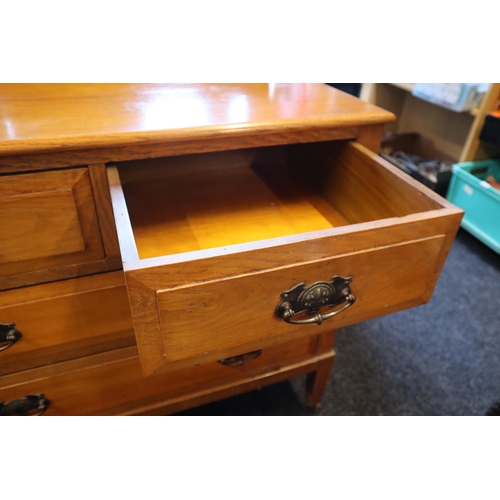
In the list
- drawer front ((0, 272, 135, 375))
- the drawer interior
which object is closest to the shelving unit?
the drawer interior

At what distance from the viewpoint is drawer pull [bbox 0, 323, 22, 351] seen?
0.55 metres

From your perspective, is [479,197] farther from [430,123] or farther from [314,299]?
[314,299]

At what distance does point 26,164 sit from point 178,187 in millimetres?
299

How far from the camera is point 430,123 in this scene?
1.68 meters

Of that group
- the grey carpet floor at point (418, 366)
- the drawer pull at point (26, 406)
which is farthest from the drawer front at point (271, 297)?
the grey carpet floor at point (418, 366)

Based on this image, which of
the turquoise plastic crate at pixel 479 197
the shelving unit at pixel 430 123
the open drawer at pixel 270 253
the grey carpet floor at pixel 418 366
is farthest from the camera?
the shelving unit at pixel 430 123

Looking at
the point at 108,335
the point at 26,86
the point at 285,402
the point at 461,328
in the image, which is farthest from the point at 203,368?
the point at 461,328

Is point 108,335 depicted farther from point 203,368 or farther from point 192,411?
point 192,411

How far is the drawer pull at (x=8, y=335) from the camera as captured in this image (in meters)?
0.55

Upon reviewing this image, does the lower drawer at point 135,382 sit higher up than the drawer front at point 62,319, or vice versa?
the drawer front at point 62,319

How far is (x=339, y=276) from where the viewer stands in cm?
47

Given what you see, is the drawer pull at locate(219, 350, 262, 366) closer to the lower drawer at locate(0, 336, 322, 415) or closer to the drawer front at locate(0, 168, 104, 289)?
the lower drawer at locate(0, 336, 322, 415)

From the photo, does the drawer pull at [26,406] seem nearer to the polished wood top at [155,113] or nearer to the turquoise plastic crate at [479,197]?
the polished wood top at [155,113]

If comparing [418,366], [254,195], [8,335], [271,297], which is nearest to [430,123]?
[418,366]
